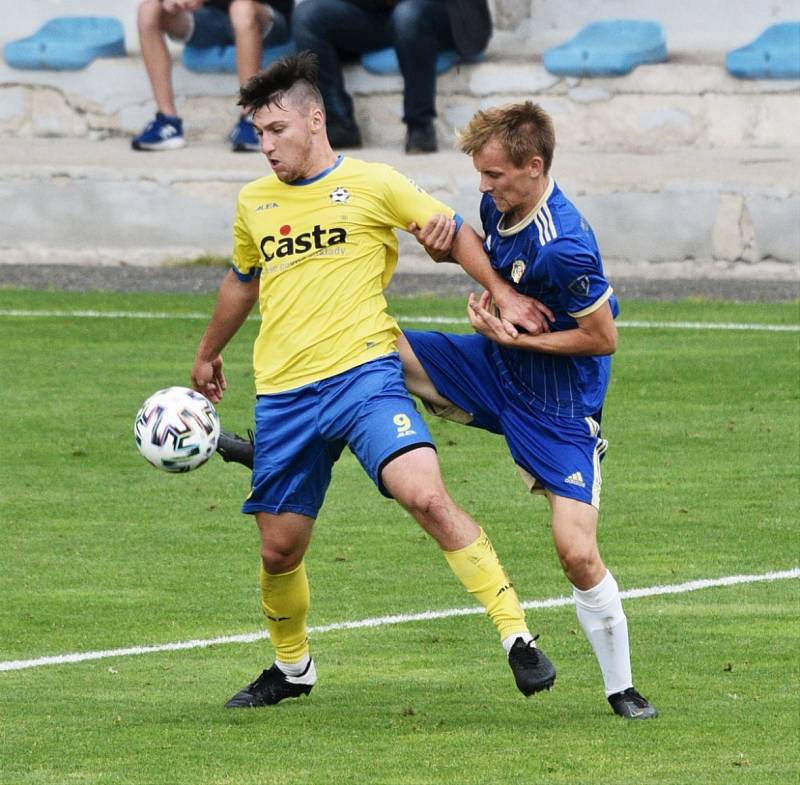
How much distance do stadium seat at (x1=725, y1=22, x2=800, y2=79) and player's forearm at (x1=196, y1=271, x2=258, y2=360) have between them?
1189 centimetres

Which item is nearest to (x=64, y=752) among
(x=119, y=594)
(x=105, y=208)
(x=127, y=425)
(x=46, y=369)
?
(x=119, y=594)

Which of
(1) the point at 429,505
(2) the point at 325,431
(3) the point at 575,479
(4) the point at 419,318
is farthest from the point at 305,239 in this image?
(4) the point at 419,318

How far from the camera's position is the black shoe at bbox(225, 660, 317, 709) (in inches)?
273

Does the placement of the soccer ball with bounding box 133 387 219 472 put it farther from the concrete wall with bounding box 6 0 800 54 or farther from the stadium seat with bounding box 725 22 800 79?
the concrete wall with bounding box 6 0 800 54

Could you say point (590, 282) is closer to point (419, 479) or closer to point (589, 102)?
point (419, 479)

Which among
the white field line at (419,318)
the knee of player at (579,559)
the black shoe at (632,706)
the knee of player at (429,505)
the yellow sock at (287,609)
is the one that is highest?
the knee of player at (429,505)

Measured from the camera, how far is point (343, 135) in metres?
18.7

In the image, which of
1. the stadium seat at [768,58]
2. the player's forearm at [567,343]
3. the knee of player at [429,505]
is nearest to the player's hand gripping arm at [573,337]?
the player's forearm at [567,343]

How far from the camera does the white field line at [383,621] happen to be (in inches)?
297

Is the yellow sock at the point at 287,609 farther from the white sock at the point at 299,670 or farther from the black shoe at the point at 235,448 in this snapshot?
the black shoe at the point at 235,448

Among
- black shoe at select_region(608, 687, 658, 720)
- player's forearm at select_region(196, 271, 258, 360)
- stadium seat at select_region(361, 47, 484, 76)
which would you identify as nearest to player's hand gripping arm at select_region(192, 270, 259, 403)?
player's forearm at select_region(196, 271, 258, 360)

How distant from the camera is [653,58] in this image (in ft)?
61.2

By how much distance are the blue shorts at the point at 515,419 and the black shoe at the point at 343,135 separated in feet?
38.3

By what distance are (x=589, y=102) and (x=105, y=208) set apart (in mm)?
4623
